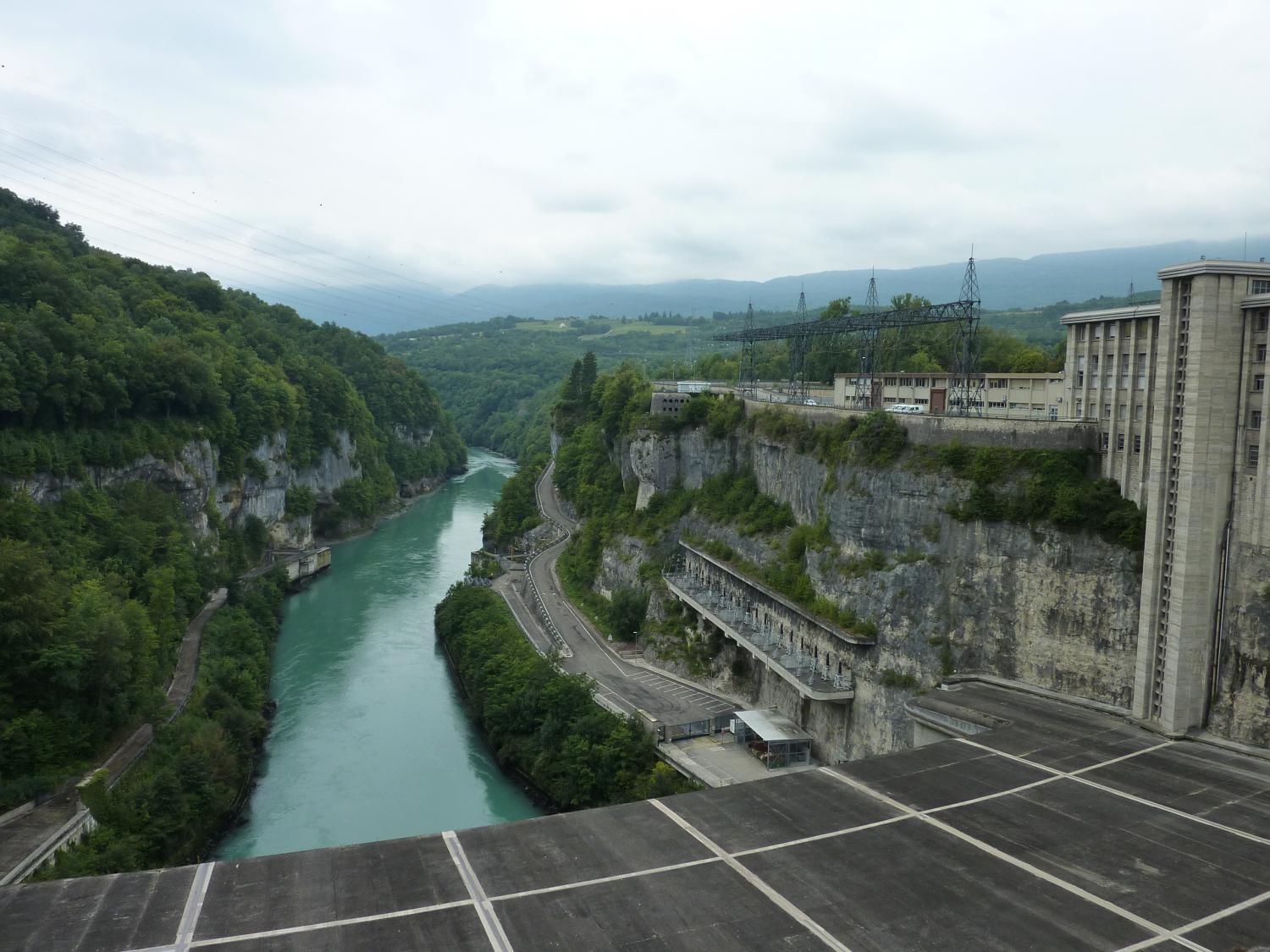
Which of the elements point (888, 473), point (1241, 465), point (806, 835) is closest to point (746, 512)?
point (888, 473)

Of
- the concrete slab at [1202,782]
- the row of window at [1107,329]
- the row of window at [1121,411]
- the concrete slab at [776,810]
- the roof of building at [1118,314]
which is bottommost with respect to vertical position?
the concrete slab at [776,810]

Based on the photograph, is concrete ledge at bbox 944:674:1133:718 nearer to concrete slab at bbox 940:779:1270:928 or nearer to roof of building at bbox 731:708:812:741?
concrete slab at bbox 940:779:1270:928

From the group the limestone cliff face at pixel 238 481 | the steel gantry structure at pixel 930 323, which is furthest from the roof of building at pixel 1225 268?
the limestone cliff face at pixel 238 481

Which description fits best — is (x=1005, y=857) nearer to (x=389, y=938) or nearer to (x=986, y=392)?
Result: (x=389, y=938)

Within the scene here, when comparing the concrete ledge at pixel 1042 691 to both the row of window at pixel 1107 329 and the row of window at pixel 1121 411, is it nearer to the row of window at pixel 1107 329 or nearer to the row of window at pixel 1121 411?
the row of window at pixel 1121 411

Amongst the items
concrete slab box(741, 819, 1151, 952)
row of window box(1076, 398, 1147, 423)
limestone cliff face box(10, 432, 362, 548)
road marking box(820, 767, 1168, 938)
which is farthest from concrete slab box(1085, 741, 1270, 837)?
limestone cliff face box(10, 432, 362, 548)

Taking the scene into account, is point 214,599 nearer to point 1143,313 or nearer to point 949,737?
point 949,737
